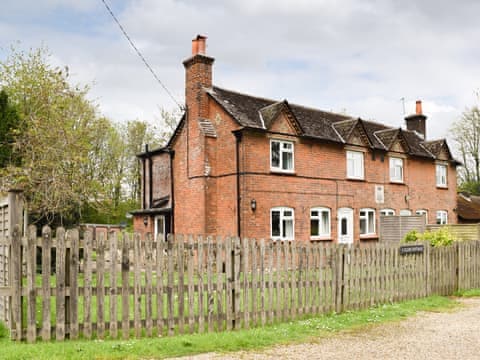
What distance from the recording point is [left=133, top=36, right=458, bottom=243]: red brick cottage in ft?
68.4

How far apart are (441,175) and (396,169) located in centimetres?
544

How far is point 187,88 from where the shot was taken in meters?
22.7

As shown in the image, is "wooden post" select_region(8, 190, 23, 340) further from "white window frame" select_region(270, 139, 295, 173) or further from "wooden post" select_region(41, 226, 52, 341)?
"white window frame" select_region(270, 139, 295, 173)

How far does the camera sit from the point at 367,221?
2598 centimetres

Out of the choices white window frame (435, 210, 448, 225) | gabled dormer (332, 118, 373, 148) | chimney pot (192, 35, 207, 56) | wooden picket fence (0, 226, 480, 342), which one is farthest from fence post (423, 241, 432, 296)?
white window frame (435, 210, 448, 225)

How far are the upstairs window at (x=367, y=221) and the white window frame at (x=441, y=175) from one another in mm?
7718

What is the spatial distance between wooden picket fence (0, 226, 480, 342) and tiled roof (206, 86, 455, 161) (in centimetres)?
1094

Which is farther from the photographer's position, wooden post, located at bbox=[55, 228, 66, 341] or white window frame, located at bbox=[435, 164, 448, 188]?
white window frame, located at bbox=[435, 164, 448, 188]

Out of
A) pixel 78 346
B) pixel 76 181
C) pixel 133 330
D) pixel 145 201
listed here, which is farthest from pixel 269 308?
pixel 145 201

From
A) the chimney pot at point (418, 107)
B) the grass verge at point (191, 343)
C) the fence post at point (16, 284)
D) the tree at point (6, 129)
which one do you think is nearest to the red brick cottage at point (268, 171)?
the tree at point (6, 129)

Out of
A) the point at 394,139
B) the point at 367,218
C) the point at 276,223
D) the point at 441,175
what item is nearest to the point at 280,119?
the point at 276,223

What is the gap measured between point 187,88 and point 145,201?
9177mm

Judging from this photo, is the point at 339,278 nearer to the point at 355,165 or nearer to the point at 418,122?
the point at 355,165

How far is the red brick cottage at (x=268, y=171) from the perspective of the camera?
20859 mm
